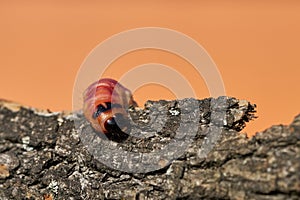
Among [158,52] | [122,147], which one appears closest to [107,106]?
[122,147]

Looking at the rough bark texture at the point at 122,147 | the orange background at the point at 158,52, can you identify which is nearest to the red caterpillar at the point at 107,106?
the rough bark texture at the point at 122,147

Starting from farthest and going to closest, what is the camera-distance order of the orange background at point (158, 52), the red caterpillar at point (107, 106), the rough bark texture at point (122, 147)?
the orange background at point (158, 52)
the red caterpillar at point (107, 106)
the rough bark texture at point (122, 147)

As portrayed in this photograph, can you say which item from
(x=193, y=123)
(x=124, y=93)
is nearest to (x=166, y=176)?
(x=193, y=123)

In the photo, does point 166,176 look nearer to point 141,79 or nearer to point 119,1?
point 141,79

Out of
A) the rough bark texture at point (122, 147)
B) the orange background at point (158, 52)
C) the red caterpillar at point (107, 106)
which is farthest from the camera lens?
the orange background at point (158, 52)

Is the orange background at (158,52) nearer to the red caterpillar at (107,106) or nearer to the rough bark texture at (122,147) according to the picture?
the red caterpillar at (107,106)

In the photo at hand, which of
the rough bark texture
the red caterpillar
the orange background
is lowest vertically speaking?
the rough bark texture

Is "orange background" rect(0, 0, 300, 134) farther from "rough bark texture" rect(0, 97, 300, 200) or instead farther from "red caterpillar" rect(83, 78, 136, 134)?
"rough bark texture" rect(0, 97, 300, 200)

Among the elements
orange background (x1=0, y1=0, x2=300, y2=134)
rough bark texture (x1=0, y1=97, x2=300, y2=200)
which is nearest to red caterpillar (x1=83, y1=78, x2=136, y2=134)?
rough bark texture (x1=0, y1=97, x2=300, y2=200)
